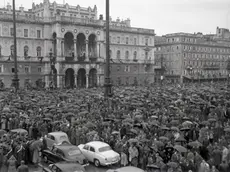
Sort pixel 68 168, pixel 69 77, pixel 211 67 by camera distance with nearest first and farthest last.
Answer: pixel 68 168
pixel 69 77
pixel 211 67

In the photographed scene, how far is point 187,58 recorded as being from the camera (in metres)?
77.2

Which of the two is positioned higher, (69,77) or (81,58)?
(81,58)

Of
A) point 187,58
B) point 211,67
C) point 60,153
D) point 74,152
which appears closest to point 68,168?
point 74,152

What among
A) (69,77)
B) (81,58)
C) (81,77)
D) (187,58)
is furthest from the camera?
(187,58)

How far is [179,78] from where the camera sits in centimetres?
7681

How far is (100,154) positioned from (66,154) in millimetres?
1566

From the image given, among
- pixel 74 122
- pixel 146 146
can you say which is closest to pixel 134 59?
pixel 74 122

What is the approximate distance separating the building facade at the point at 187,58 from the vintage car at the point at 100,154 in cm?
5913

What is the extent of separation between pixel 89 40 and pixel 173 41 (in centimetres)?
2831

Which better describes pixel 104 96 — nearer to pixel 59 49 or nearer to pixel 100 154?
pixel 100 154

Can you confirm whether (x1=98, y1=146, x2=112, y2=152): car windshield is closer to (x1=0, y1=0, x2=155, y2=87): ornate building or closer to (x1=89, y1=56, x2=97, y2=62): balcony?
(x1=0, y1=0, x2=155, y2=87): ornate building

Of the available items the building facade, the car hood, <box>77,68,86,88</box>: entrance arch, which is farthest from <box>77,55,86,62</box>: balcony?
the car hood

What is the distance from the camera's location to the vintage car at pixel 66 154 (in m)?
12.9

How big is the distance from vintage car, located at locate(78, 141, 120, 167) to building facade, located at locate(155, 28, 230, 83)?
59128 mm
